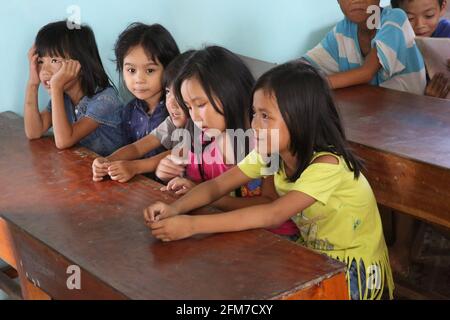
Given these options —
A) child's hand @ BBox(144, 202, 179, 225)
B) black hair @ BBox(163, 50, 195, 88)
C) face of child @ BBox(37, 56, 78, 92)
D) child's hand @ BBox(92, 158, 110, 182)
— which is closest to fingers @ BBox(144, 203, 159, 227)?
child's hand @ BBox(144, 202, 179, 225)

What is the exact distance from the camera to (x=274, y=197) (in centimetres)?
194

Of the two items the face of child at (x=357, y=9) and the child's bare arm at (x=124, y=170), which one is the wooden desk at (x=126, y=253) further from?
the face of child at (x=357, y=9)

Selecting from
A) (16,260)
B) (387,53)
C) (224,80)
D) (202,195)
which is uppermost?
(224,80)

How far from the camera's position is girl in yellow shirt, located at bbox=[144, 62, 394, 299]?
5.25ft

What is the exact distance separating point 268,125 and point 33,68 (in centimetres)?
96

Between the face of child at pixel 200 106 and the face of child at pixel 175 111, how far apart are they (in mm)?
156

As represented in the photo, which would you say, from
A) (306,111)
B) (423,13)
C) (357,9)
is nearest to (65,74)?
(306,111)

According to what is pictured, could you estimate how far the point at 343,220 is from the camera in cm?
174

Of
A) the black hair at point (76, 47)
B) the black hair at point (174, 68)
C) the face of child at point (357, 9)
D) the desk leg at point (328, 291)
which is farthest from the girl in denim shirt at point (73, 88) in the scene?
the desk leg at point (328, 291)

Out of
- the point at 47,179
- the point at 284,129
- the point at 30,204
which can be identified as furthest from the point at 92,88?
the point at 284,129

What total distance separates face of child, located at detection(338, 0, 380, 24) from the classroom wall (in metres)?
0.51

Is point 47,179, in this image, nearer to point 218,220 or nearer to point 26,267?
point 26,267

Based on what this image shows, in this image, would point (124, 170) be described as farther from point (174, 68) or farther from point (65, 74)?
point (65, 74)

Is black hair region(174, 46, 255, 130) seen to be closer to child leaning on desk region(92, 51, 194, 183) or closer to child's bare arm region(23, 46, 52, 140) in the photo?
child leaning on desk region(92, 51, 194, 183)
